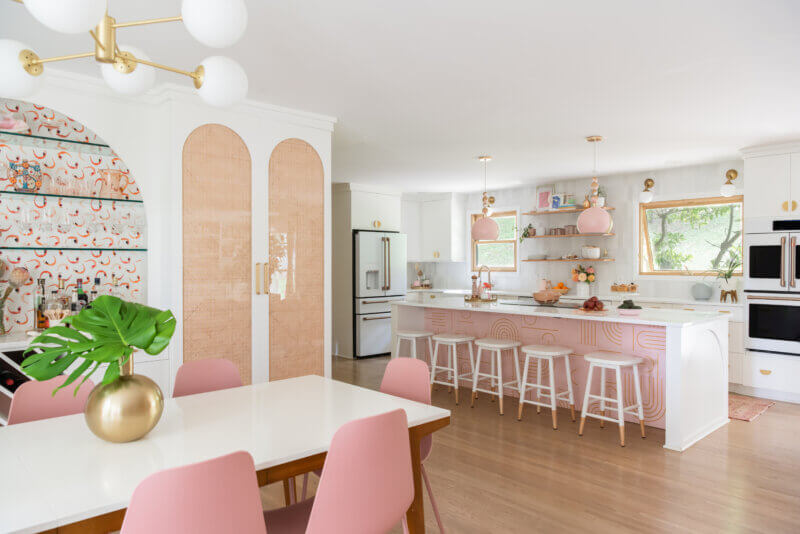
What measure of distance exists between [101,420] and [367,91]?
2.68 meters

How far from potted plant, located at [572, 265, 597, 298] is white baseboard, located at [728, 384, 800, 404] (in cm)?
197

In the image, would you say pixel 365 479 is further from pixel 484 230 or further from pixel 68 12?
pixel 484 230

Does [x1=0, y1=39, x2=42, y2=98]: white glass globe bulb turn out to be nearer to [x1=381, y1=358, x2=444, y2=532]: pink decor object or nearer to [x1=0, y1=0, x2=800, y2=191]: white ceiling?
→ [x1=0, y1=0, x2=800, y2=191]: white ceiling

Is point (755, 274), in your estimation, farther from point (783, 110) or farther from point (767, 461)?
point (767, 461)

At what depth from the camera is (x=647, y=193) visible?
6.07 meters

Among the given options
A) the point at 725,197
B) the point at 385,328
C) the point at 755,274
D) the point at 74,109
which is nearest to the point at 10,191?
the point at 74,109

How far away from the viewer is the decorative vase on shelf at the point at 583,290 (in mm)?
6880

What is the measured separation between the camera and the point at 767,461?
137 inches

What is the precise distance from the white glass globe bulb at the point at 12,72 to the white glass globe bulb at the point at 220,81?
0.50 m

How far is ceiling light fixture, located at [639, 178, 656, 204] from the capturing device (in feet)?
19.9

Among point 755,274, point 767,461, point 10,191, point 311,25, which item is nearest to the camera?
point 311,25

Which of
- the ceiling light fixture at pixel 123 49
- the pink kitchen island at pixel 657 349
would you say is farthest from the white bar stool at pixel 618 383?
the ceiling light fixture at pixel 123 49

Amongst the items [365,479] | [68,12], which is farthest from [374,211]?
[68,12]

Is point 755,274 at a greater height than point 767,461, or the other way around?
point 755,274
